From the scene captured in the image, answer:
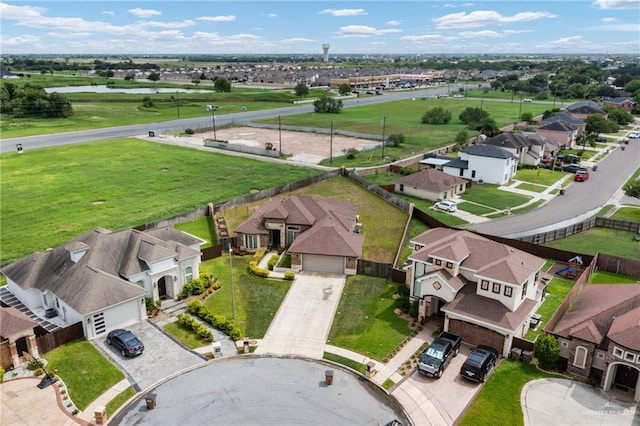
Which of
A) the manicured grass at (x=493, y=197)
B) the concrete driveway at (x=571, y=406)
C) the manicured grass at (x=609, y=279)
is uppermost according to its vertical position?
the manicured grass at (x=493, y=197)

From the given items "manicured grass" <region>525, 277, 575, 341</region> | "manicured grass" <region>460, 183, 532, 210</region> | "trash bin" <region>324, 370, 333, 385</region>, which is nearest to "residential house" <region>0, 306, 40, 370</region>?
"trash bin" <region>324, 370, 333, 385</region>

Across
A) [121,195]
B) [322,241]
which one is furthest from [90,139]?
[322,241]

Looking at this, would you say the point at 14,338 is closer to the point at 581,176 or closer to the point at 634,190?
the point at 634,190

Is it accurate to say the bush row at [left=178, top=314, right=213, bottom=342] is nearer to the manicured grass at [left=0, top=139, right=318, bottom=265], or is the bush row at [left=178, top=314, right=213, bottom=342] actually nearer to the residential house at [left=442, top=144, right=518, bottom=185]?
the manicured grass at [left=0, top=139, right=318, bottom=265]

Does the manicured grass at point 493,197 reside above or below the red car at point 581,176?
below

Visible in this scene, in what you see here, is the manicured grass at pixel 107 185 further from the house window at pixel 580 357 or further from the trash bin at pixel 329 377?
the house window at pixel 580 357

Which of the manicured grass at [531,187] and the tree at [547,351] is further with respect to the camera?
the manicured grass at [531,187]

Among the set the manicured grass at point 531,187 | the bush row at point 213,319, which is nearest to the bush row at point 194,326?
the bush row at point 213,319
